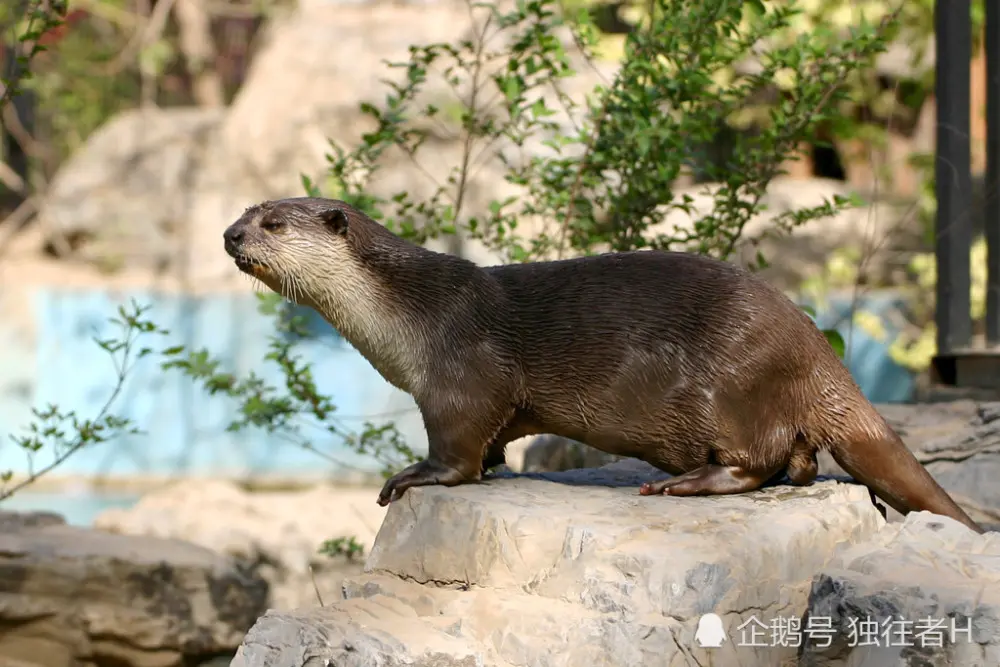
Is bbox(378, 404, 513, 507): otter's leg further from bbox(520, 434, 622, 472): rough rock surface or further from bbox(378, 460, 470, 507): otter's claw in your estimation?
bbox(520, 434, 622, 472): rough rock surface

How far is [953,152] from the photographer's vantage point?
14.9 ft

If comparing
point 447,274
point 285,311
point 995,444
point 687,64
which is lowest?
point 995,444

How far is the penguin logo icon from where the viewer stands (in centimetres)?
223

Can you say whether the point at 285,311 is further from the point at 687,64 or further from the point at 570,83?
the point at 570,83

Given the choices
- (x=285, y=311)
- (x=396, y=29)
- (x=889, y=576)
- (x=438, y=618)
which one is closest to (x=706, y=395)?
(x=889, y=576)

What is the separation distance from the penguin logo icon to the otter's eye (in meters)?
1.17

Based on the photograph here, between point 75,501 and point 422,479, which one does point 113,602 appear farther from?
point 75,501

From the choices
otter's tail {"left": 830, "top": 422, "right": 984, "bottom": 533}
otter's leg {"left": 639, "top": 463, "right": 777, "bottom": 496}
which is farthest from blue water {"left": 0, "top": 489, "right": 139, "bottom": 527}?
otter's tail {"left": 830, "top": 422, "right": 984, "bottom": 533}

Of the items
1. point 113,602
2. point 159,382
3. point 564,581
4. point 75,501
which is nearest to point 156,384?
point 159,382

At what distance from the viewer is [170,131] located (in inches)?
425

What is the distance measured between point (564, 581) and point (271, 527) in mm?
3996

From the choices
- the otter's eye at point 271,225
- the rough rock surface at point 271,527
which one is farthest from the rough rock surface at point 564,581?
the rough rock surface at point 271,527

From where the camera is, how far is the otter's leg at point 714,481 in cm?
254

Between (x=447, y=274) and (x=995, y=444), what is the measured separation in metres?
1.90
